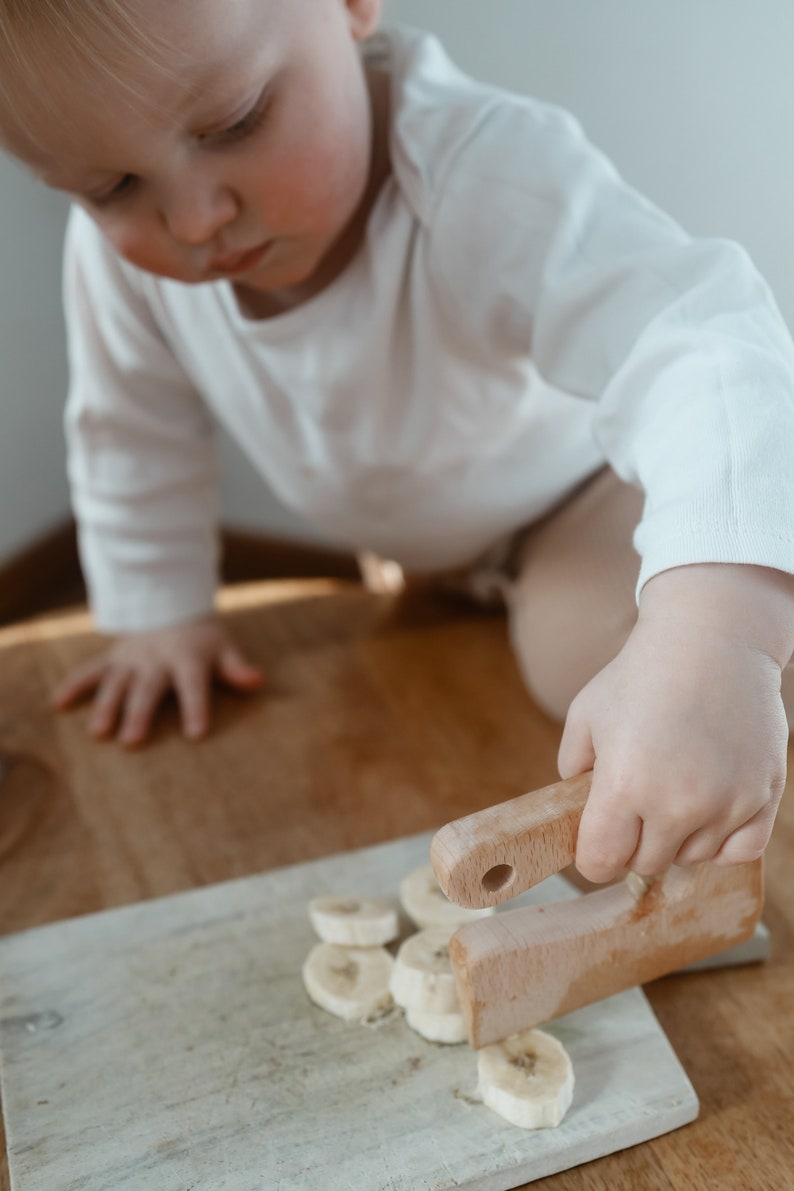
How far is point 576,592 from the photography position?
0.86 metres

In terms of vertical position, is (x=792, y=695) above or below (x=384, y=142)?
below

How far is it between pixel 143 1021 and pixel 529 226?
19.1 inches

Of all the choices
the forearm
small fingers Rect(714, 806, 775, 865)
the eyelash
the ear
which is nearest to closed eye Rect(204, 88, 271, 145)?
the eyelash

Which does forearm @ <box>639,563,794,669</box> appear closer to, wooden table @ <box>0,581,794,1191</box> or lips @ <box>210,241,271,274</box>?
wooden table @ <box>0,581,794,1191</box>

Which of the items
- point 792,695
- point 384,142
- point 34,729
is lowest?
point 34,729

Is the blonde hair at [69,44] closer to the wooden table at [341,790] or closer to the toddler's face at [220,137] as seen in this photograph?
the toddler's face at [220,137]

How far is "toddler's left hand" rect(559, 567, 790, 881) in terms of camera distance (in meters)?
0.46

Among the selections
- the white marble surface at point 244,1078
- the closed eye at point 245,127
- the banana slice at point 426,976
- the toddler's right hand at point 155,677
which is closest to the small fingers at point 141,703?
the toddler's right hand at point 155,677

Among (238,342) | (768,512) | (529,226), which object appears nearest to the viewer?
(768,512)

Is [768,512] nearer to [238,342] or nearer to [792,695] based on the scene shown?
[792,695]

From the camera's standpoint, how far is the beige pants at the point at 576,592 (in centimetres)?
81

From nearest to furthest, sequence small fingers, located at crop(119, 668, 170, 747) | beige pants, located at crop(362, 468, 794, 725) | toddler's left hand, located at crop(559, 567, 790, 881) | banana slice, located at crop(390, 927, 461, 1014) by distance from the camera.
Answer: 1. toddler's left hand, located at crop(559, 567, 790, 881)
2. banana slice, located at crop(390, 927, 461, 1014)
3. beige pants, located at crop(362, 468, 794, 725)
4. small fingers, located at crop(119, 668, 170, 747)

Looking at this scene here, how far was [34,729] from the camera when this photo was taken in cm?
94

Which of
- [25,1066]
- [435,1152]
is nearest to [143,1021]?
[25,1066]
